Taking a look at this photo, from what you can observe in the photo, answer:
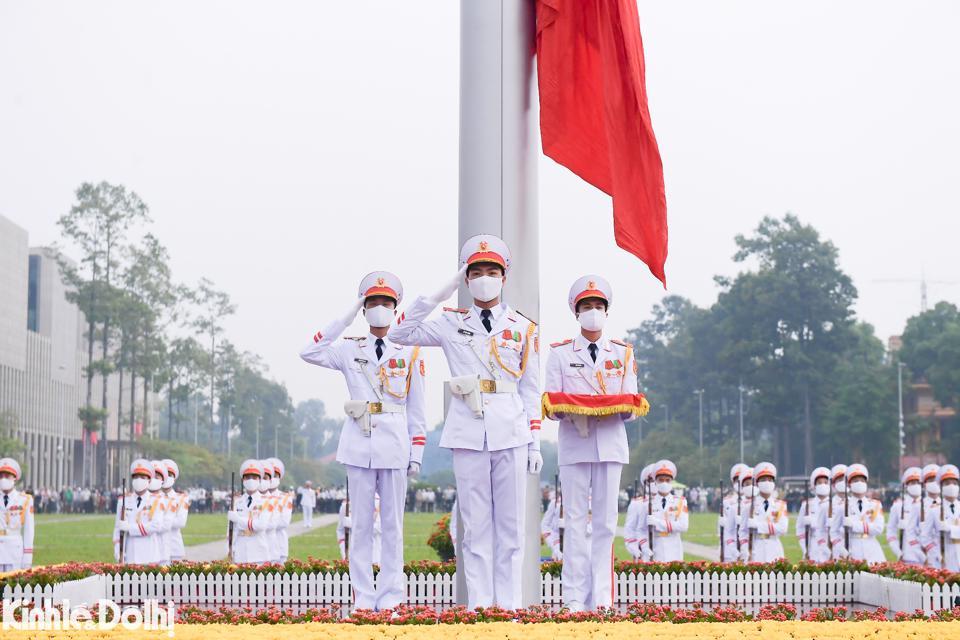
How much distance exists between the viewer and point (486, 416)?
28.7 feet

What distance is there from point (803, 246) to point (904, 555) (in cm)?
6132

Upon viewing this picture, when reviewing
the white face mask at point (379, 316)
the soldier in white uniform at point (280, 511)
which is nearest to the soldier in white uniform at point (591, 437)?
the white face mask at point (379, 316)

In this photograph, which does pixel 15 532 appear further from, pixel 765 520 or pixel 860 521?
pixel 860 521

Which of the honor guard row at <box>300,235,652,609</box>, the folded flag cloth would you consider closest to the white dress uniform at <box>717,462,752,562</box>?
the honor guard row at <box>300,235,652,609</box>

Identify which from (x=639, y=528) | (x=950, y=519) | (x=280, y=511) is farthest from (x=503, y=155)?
(x=950, y=519)

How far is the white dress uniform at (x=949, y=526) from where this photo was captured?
58.9 ft

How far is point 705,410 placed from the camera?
295ft

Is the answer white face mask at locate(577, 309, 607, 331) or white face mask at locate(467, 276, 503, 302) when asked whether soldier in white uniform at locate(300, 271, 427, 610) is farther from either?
white face mask at locate(577, 309, 607, 331)

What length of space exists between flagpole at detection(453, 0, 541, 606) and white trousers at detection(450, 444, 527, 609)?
0.96m

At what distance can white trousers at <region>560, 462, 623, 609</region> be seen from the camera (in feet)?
32.0

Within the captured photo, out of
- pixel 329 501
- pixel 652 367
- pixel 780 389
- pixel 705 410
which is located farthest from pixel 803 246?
pixel 329 501

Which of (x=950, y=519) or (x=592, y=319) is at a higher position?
(x=592, y=319)

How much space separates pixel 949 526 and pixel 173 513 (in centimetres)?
1038

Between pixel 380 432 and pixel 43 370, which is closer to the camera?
pixel 380 432
